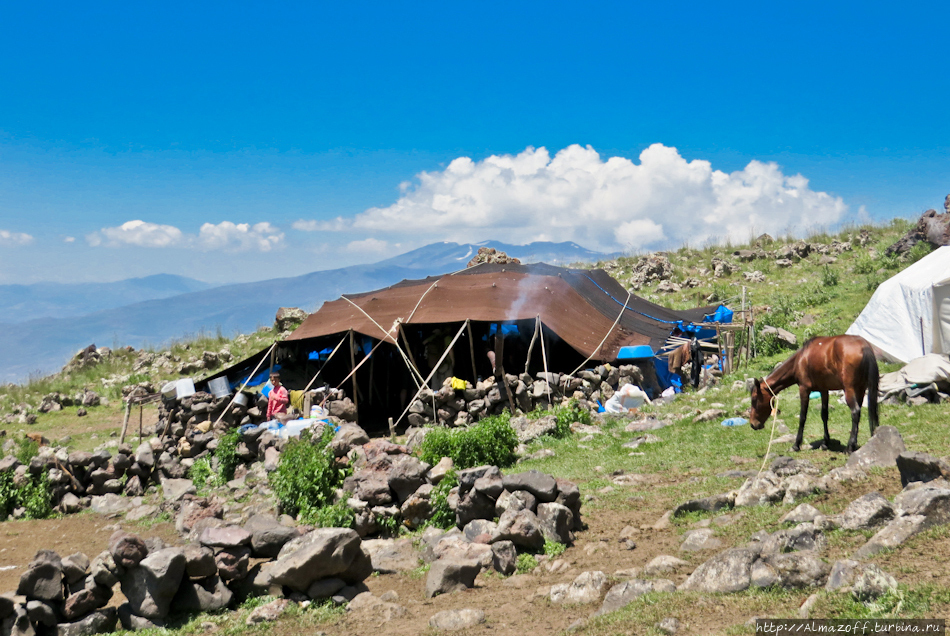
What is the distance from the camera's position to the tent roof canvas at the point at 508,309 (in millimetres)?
18219

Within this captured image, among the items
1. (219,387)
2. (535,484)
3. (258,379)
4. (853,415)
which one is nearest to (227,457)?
(219,387)

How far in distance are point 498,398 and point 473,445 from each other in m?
4.52

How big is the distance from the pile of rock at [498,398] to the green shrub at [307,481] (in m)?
5.12

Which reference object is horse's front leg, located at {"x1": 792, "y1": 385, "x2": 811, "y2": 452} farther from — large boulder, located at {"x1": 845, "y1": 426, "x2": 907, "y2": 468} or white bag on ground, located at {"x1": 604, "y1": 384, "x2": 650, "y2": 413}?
white bag on ground, located at {"x1": 604, "y1": 384, "x2": 650, "y2": 413}

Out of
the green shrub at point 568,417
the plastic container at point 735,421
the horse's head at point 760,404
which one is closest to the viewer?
the horse's head at point 760,404

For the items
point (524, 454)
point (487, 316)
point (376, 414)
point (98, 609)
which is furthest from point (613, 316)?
point (98, 609)

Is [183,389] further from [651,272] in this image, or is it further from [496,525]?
[651,272]

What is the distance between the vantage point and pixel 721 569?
527 centimetres

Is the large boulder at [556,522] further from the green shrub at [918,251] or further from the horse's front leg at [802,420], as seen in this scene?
the green shrub at [918,251]

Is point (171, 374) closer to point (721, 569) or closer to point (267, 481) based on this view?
point (267, 481)

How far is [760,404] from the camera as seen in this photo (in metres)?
11.1

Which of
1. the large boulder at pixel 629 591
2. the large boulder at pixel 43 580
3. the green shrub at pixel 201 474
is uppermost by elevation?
the large boulder at pixel 43 580

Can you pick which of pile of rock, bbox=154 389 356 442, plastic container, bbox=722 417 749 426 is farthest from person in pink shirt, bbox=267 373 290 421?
plastic container, bbox=722 417 749 426

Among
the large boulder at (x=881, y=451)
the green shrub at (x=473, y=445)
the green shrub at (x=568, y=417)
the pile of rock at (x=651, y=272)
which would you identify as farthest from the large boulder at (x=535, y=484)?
the pile of rock at (x=651, y=272)
